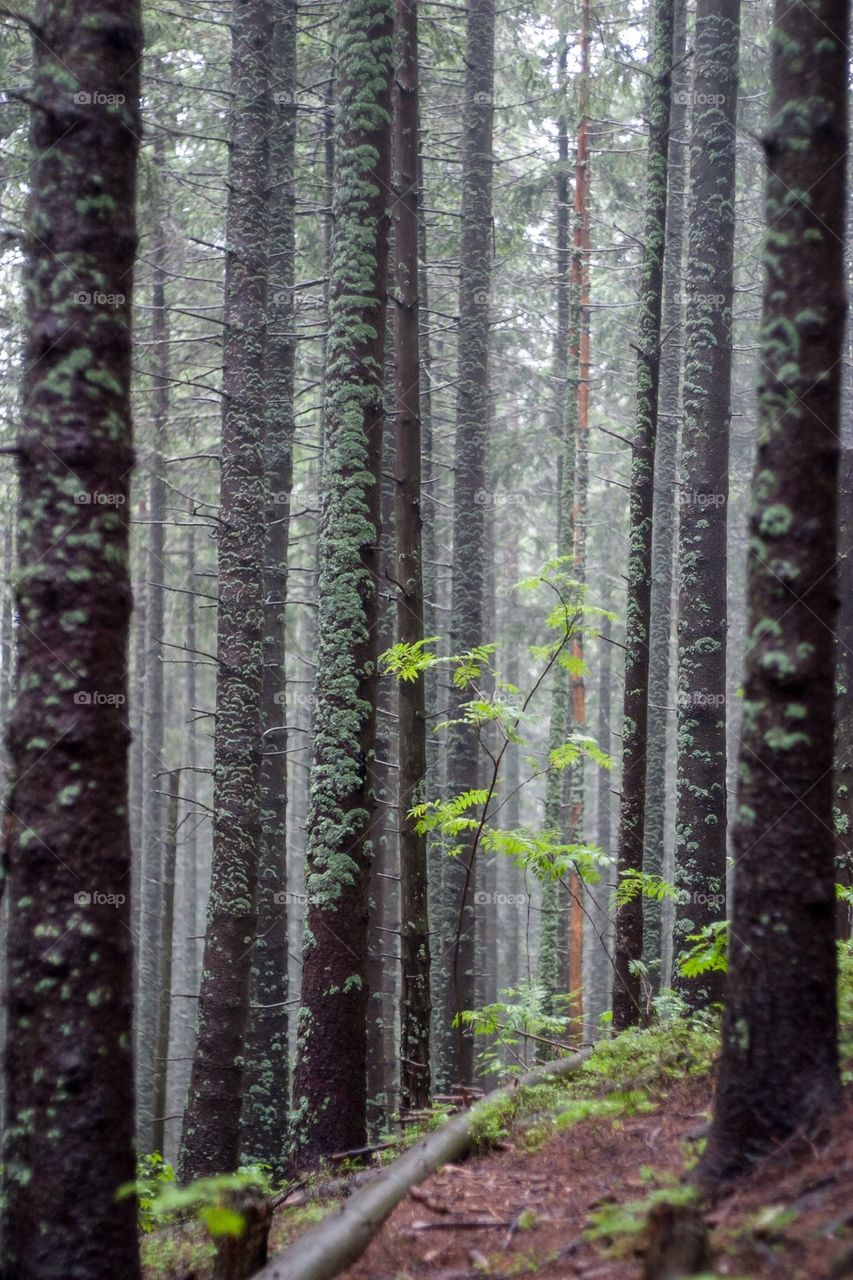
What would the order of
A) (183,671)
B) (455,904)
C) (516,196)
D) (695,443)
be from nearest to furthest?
(695,443) → (455,904) → (516,196) → (183,671)

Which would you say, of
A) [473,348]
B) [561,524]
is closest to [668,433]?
[561,524]

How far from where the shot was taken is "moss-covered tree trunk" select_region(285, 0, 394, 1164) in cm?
738

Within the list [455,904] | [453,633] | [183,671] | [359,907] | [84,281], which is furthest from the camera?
[183,671]

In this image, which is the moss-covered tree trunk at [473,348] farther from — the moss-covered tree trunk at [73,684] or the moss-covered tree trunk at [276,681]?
the moss-covered tree trunk at [73,684]

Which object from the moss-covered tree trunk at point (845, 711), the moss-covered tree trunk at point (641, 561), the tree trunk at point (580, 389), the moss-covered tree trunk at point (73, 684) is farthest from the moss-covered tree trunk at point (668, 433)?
the moss-covered tree trunk at point (73, 684)

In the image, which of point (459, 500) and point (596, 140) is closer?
point (459, 500)

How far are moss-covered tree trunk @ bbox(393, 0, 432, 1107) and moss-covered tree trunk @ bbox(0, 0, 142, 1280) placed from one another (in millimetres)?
4117

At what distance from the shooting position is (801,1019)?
12.9 ft

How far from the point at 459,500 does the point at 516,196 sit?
7671 millimetres

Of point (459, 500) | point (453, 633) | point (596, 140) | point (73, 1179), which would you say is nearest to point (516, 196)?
point (596, 140)

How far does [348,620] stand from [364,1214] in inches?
160

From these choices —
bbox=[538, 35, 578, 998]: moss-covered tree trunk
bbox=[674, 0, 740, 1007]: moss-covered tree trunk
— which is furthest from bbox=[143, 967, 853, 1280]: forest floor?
bbox=[538, 35, 578, 998]: moss-covered tree trunk

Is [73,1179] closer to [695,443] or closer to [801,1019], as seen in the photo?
[801,1019]

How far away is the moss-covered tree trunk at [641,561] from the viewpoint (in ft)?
30.5
